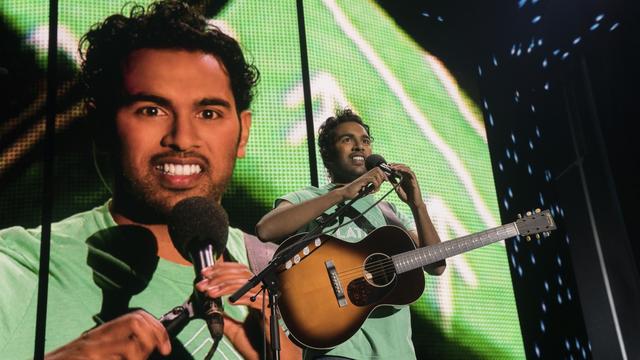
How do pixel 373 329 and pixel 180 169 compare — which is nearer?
pixel 373 329

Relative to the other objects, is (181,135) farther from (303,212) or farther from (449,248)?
(449,248)

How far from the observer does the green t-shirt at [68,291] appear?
3.22 metres

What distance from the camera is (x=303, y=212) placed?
3.60m

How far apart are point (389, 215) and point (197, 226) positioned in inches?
58.5

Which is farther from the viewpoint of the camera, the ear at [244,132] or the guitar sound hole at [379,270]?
the ear at [244,132]

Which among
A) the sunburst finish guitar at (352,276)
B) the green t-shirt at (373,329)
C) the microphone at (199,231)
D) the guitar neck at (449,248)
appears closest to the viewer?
the microphone at (199,231)

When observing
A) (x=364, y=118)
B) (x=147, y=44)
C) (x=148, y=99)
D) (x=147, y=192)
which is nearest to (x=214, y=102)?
(x=148, y=99)

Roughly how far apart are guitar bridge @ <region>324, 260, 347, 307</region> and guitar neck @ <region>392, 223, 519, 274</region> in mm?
328

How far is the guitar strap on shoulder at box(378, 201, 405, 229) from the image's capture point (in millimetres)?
3906

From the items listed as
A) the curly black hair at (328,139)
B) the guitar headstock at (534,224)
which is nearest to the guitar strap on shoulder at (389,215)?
the curly black hair at (328,139)

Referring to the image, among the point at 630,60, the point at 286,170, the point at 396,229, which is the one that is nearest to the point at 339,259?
the point at 396,229

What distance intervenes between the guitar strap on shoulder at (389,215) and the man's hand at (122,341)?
1.40m

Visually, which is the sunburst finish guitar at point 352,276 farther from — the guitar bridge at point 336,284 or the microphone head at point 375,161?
the microphone head at point 375,161

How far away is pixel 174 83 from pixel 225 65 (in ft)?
1.09
